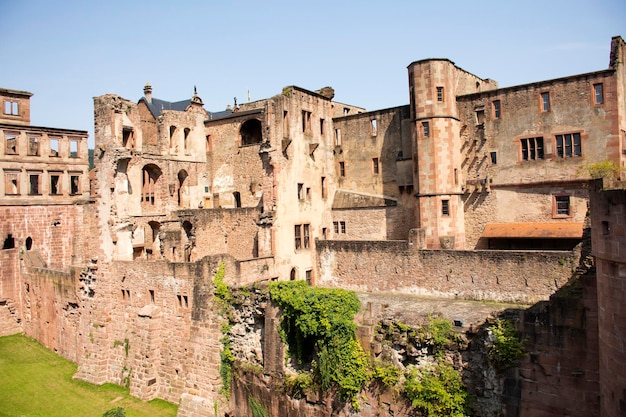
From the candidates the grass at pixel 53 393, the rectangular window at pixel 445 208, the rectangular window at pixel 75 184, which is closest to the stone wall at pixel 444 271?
the rectangular window at pixel 445 208

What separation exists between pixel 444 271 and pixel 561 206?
648 cm

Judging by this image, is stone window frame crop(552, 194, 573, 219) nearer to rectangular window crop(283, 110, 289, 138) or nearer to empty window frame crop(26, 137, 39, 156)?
rectangular window crop(283, 110, 289, 138)

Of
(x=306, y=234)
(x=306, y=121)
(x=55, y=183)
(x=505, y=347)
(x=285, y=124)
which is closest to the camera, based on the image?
(x=505, y=347)

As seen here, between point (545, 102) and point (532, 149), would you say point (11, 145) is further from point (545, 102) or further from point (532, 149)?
point (545, 102)

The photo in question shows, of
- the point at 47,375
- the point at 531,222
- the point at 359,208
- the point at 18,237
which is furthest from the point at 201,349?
the point at 18,237

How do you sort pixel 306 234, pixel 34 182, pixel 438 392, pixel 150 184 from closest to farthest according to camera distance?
pixel 438 392
pixel 306 234
pixel 150 184
pixel 34 182

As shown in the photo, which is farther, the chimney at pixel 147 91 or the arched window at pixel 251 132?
the chimney at pixel 147 91

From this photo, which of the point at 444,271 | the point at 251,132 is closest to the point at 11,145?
the point at 251,132

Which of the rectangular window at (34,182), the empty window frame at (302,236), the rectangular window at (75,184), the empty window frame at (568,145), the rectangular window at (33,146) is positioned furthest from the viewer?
the rectangular window at (75,184)

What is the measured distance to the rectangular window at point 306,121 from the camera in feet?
99.0

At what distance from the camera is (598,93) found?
24.2 meters

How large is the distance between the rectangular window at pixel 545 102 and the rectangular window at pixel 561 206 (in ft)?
13.6

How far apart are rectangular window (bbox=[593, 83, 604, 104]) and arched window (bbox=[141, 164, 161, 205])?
23663 millimetres

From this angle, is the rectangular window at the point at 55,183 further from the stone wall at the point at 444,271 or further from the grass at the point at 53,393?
the stone wall at the point at 444,271
